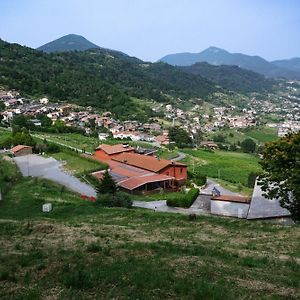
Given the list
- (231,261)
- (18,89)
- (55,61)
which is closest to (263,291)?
(231,261)

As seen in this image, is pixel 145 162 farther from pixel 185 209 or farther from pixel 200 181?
pixel 185 209

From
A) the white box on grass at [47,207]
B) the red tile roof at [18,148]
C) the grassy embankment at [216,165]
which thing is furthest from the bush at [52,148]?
the white box on grass at [47,207]

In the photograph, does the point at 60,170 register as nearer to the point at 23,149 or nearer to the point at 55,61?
the point at 23,149

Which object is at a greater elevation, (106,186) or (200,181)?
(106,186)

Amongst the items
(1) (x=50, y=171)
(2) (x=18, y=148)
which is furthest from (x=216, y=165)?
(1) (x=50, y=171)

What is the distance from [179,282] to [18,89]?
484 feet

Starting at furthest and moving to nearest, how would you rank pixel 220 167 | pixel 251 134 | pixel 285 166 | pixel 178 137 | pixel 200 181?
1. pixel 251 134
2. pixel 178 137
3. pixel 220 167
4. pixel 200 181
5. pixel 285 166

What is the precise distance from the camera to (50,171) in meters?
48.4

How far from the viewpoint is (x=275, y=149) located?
24.6 meters

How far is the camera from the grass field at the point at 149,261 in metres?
9.46

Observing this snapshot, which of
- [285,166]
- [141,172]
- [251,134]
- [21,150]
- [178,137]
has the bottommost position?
[251,134]

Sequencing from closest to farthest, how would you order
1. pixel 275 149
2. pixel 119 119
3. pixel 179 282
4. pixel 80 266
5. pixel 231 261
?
1. pixel 179 282
2. pixel 80 266
3. pixel 231 261
4. pixel 275 149
5. pixel 119 119

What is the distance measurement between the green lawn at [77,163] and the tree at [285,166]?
29647mm

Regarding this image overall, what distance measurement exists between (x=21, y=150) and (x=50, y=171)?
12.3 meters
